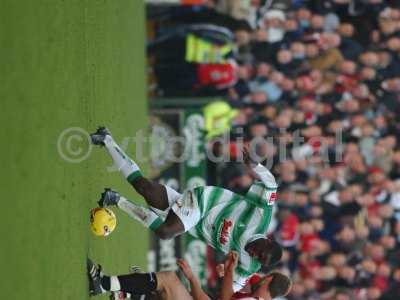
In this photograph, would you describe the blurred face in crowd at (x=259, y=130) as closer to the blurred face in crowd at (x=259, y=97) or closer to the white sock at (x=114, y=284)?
the blurred face in crowd at (x=259, y=97)

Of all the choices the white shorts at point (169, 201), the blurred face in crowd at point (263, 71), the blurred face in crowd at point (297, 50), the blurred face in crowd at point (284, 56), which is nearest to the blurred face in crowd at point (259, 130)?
the blurred face in crowd at point (263, 71)

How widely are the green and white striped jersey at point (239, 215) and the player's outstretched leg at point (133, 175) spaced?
0.36 meters

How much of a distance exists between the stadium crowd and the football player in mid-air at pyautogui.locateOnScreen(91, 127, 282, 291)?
5.18 metres

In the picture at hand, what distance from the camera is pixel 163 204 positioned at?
325 inches

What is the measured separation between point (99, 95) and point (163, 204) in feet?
6.12

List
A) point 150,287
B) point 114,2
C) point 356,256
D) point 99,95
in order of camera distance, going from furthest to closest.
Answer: point 356,256 < point 114,2 < point 99,95 < point 150,287

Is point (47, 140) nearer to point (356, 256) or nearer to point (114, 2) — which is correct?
point (114, 2)

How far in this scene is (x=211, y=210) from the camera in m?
8.16

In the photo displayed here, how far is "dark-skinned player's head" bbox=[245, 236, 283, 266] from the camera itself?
742 cm

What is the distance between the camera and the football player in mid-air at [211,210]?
7.93 metres

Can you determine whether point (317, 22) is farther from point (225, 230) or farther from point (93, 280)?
point (93, 280)

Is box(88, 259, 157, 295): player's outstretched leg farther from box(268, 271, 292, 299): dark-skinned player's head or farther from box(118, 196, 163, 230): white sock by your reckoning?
box(268, 271, 292, 299): dark-skinned player's head

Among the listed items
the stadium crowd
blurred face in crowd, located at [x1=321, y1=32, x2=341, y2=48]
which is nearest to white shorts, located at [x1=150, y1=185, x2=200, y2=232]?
the stadium crowd

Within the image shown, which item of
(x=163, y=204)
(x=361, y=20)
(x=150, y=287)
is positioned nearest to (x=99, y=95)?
(x=163, y=204)
